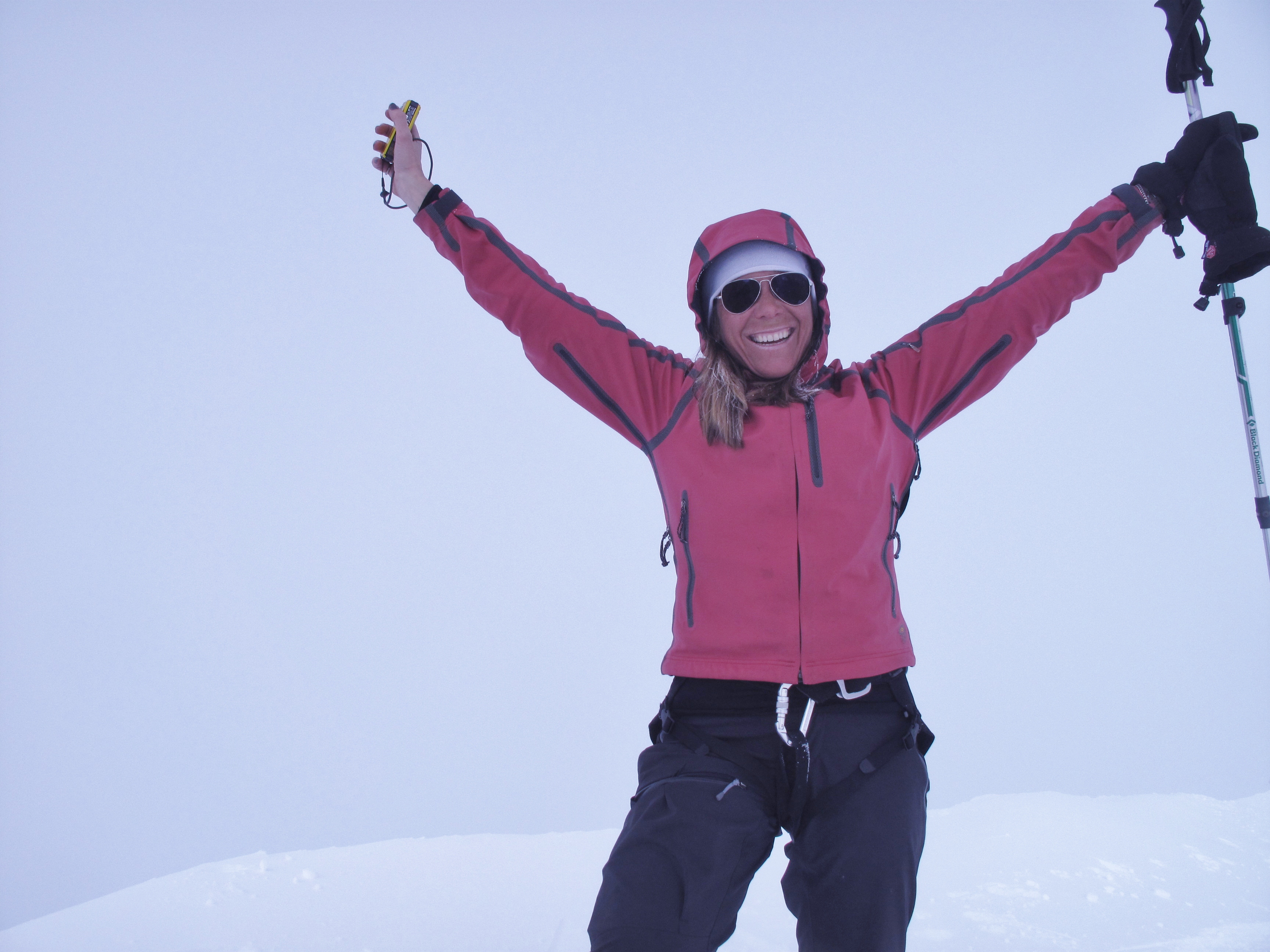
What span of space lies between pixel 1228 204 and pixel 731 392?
5.26 feet

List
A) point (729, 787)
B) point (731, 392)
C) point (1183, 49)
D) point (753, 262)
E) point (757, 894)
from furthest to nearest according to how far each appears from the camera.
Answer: point (757, 894) < point (1183, 49) < point (753, 262) < point (731, 392) < point (729, 787)

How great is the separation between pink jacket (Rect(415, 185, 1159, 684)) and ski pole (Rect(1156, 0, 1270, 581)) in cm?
50

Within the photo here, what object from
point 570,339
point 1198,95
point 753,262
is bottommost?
point 570,339

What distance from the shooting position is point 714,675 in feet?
6.29

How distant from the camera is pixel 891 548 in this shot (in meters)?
2.15

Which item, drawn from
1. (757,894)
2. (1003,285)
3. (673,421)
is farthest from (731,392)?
(757,894)

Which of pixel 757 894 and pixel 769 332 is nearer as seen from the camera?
pixel 769 332

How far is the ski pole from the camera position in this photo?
8.40 feet

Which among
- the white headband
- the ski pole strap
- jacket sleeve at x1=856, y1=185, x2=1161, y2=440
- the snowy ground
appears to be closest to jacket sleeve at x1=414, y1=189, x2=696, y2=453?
the white headband

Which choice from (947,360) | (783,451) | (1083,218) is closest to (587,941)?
(783,451)

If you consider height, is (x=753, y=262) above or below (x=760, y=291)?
above

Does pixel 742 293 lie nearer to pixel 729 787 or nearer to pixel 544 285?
pixel 544 285

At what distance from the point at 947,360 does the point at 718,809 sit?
1.35m

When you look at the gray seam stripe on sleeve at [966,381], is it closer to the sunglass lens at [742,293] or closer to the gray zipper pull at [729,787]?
the sunglass lens at [742,293]
